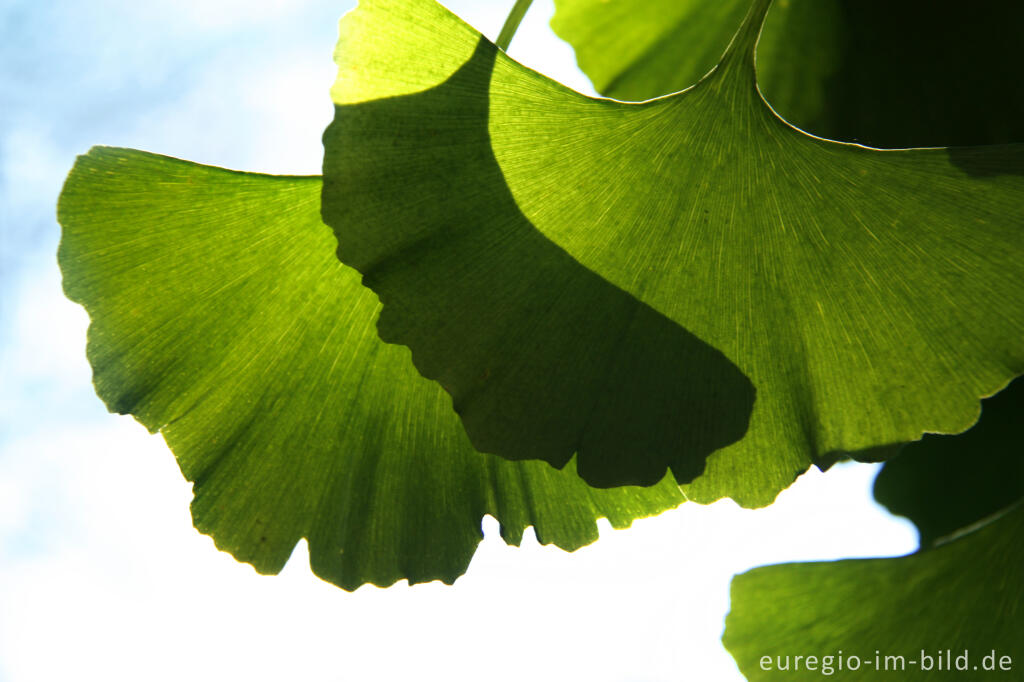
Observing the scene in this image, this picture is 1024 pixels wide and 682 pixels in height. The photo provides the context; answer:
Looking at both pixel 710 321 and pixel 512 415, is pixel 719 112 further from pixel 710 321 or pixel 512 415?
pixel 512 415

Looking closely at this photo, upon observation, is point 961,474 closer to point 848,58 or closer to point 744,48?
point 848,58

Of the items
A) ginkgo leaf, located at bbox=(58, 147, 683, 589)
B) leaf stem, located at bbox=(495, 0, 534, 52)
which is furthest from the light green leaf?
ginkgo leaf, located at bbox=(58, 147, 683, 589)

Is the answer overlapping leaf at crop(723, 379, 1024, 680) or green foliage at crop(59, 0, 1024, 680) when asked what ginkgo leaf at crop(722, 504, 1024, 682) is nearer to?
overlapping leaf at crop(723, 379, 1024, 680)

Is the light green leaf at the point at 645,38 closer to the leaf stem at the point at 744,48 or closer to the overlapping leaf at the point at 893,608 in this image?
the leaf stem at the point at 744,48

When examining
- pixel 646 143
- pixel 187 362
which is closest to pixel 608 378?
pixel 646 143

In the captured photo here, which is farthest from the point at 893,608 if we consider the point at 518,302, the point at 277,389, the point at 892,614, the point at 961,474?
the point at 277,389

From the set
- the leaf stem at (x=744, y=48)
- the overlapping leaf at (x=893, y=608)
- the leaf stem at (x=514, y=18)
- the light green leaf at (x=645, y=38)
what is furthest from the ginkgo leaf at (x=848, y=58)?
the overlapping leaf at (x=893, y=608)
